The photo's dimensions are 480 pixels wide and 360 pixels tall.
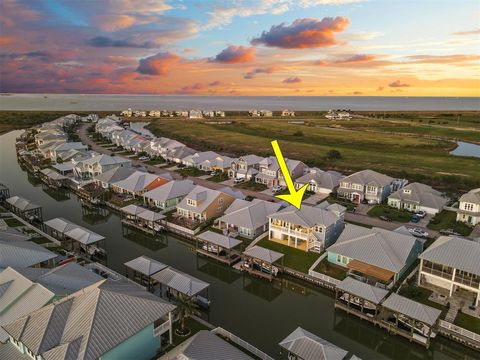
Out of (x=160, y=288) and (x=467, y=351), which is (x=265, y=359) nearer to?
(x=160, y=288)

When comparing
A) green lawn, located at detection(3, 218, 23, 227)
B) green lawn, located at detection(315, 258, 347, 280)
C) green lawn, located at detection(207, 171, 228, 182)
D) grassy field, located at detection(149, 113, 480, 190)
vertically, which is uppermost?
grassy field, located at detection(149, 113, 480, 190)

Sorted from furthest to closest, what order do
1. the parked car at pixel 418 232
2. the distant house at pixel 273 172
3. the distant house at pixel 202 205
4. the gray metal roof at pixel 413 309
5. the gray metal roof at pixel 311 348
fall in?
the distant house at pixel 273 172
the distant house at pixel 202 205
the parked car at pixel 418 232
the gray metal roof at pixel 413 309
the gray metal roof at pixel 311 348

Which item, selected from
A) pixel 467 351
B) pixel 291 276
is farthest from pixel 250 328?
pixel 467 351

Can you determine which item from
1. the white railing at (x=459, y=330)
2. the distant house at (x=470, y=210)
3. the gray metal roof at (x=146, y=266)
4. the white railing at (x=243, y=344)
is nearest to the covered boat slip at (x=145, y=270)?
the gray metal roof at (x=146, y=266)

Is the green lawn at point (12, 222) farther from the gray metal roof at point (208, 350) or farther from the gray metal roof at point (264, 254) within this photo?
the gray metal roof at point (208, 350)

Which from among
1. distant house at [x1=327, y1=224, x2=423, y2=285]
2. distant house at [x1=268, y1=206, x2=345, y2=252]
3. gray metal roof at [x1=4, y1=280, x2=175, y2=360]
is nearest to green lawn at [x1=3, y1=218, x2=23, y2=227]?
gray metal roof at [x1=4, y1=280, x2=175, y2=360]

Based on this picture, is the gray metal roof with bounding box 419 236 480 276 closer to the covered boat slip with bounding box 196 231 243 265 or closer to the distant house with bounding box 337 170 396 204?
the covered boat slip with bounding box 196 231 243 265
